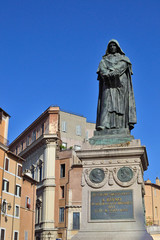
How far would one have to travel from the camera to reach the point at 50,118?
61594 mm

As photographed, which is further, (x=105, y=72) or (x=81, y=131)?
(x=81, y=131)

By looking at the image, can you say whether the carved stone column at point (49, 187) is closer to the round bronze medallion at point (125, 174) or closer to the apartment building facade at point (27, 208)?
the apartment building facade at point (27, 208)

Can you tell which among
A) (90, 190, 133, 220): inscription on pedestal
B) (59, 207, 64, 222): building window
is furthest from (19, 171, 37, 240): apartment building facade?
(90, 190, 133, 220): inscription on pedestal

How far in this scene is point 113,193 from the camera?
1159cm

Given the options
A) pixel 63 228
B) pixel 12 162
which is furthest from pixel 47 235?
pixel 12 162

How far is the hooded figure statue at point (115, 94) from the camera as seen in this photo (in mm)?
13305

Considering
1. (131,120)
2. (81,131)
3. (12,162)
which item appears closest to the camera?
(131,120)

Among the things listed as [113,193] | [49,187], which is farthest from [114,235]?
[49,187]

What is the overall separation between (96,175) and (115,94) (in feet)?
10.7

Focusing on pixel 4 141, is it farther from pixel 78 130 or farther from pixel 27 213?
pixel 78 130

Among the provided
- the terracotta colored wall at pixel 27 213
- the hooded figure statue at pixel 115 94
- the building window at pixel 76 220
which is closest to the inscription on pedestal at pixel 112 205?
the hooded figure statue at pixel 115 94

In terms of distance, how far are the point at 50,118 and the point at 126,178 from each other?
165 feet

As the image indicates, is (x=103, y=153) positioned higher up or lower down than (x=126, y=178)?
higher up

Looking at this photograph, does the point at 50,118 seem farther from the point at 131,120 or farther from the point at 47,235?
the point at 131,120
